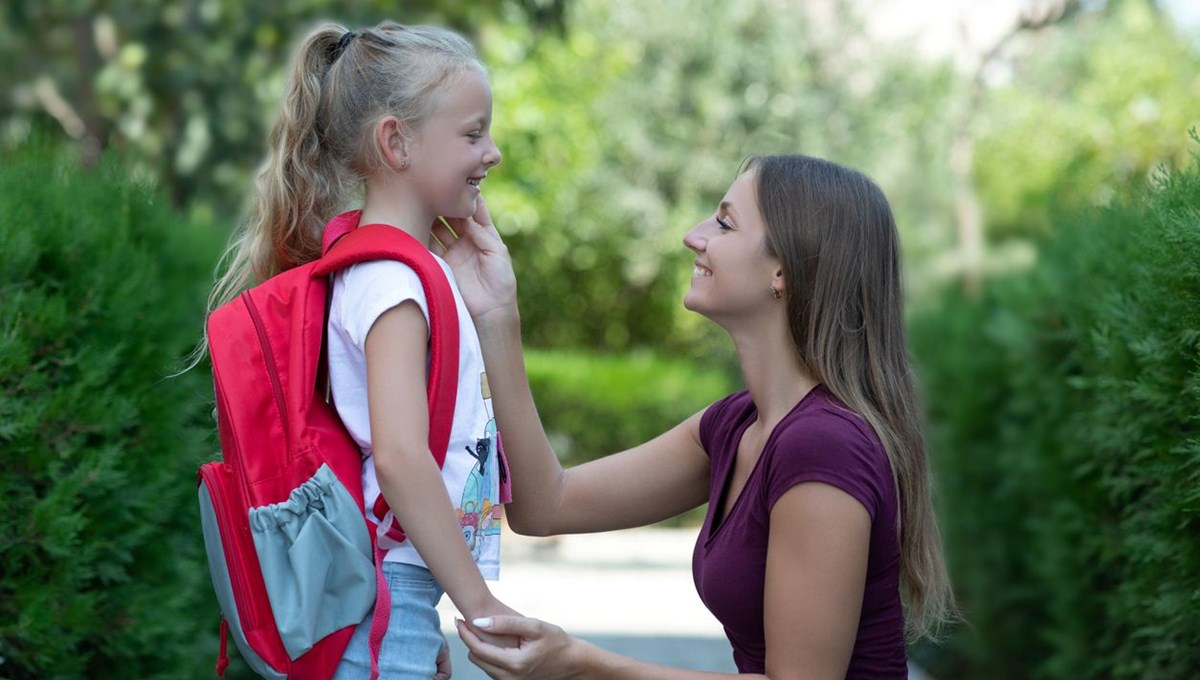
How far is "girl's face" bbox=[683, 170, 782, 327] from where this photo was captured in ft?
9.06

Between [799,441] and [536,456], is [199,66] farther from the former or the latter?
[799,441]

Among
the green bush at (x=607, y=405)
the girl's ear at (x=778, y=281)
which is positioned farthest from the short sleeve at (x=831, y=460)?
the green bush at (x=607, y=405)

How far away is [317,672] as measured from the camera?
2.36 metres

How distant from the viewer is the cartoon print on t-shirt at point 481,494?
2.48 meters

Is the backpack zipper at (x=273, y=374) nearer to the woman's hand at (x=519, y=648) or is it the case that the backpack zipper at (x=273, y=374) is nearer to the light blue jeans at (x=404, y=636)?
the light blue jeans at (x=404, y=636)

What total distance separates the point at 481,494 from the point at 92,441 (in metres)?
1.36

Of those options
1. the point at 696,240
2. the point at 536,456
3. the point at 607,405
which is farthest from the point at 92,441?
the point at 607,405

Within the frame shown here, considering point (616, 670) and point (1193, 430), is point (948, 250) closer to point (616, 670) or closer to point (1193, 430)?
point (1193, 430)

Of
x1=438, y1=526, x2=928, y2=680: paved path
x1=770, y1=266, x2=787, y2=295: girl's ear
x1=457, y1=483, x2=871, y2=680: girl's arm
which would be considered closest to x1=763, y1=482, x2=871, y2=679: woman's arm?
x1=457, y1=483, x2=871, y2=680: girl's arm

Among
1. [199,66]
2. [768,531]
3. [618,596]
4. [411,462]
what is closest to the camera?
[411,462]

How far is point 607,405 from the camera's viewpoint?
1480cm

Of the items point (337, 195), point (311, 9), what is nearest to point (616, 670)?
point (337, 195)

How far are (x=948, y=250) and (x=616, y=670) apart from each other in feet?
30.2

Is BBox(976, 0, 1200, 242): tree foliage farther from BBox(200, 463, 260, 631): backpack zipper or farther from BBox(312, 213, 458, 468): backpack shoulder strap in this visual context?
BBox(200, 463, 260, 631): backpack zipper
